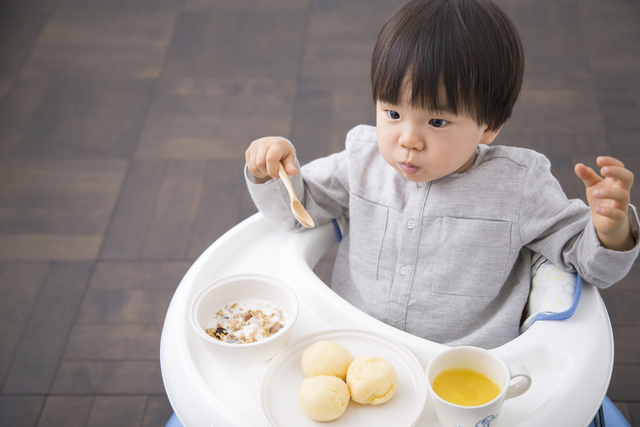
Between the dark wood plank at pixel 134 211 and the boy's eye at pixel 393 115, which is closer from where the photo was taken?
the boy's eye at pixel 393 115

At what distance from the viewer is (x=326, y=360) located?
669 mm

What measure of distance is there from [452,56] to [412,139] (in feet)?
0.36

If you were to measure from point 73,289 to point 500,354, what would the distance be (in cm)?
120

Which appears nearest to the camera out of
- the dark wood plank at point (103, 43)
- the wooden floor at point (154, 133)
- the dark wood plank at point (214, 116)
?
the wooden floor at point (154, 133)

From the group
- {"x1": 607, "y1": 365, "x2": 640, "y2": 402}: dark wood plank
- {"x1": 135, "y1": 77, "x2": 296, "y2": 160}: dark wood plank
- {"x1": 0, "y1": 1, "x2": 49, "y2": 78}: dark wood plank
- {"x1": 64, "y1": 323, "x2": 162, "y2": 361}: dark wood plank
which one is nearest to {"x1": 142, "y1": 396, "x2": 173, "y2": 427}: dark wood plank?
{"x1": 64, "y1": 323, "x2": 162, "y2": 361}: dark wood plank

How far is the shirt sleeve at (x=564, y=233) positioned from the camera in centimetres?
72

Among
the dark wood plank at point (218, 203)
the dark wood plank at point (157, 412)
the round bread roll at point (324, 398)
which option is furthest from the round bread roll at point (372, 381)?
the dark wood plank at point (218, 203)

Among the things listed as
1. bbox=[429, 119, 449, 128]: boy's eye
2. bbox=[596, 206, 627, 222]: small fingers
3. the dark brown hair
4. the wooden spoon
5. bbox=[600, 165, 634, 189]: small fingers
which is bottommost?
the wooden spoon

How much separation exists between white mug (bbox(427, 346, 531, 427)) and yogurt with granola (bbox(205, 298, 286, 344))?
212mm

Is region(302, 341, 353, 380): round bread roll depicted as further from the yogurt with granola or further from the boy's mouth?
the boy's mouth

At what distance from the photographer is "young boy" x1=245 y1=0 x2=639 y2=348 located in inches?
28.1

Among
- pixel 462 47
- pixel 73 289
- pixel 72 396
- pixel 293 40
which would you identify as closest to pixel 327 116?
pixel 293 40

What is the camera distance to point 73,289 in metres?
1.54

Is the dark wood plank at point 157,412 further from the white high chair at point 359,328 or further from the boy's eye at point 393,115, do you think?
the boy's eye at point 393,115
